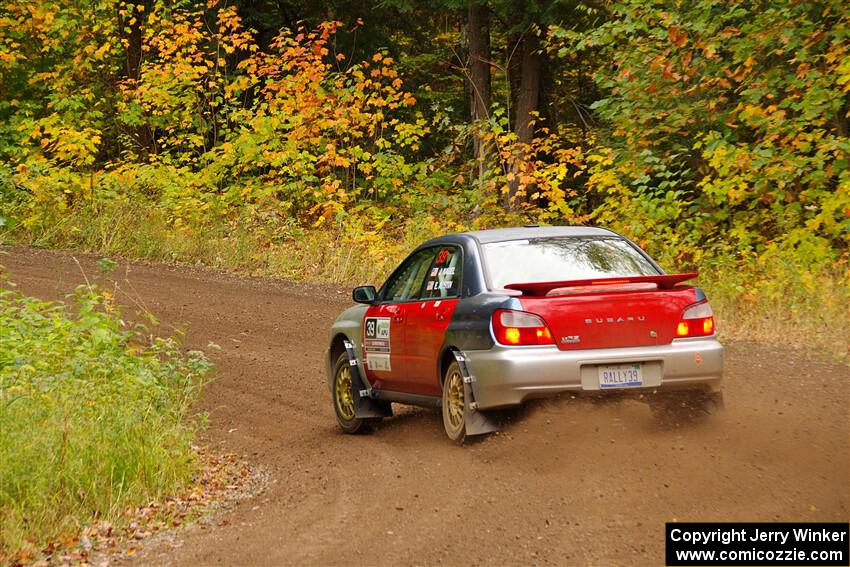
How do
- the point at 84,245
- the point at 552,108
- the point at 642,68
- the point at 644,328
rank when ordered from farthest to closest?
the point at 552,108
the point at 84,245
the point at 642,68
the point at 644,328

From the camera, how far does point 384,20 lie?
31.1m

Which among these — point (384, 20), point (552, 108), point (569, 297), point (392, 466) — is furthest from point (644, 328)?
point (384, 20)

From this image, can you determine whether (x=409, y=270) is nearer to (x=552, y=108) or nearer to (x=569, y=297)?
(x=569, y=297)

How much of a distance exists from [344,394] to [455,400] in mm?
2506

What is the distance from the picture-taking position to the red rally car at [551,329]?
7.90 meters

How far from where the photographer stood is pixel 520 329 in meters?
7.99

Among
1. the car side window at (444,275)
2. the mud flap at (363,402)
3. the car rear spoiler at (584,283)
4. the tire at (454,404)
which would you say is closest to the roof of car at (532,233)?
the car side window at (444,275)

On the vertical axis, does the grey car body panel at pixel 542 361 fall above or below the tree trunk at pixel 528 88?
below

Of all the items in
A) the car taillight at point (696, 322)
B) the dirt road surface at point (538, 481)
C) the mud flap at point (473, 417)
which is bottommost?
the dirt road surface at point (538, 481)

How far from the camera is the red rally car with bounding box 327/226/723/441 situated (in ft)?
25.9

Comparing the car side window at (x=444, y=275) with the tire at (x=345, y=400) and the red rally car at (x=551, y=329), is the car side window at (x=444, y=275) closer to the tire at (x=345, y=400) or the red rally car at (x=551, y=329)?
→ the red rally car at (x=551, y=329)

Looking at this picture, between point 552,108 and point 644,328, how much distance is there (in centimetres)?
2213

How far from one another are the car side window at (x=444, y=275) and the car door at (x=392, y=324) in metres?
0.15

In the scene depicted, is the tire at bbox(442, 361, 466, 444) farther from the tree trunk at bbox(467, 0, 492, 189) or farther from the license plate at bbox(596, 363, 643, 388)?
the tree trunk at bbox(467, 0, 492, 189)
